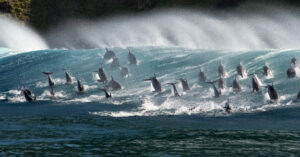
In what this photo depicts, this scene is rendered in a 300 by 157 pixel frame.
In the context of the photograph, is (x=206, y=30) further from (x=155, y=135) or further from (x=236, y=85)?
(x=155, y=135)

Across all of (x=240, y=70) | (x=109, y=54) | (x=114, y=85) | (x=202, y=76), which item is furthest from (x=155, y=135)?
(x=109, y=54)

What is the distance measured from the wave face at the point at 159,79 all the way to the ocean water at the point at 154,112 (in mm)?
53

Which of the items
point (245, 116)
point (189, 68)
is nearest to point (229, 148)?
point (245, 116)

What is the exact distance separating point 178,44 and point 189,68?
13091 millimetres

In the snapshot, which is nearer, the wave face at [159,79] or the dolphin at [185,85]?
the wave face at [159,79]

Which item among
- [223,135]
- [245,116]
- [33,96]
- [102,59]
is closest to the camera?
[223,135]

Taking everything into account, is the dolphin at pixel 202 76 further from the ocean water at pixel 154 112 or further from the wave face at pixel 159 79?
the ocean water at pixel 154 112

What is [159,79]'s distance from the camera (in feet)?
110

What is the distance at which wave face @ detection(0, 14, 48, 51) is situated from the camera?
6856 centimetres

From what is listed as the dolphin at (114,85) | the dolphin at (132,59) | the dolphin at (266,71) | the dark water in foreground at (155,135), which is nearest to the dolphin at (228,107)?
the dark water in foreground at (155,135)

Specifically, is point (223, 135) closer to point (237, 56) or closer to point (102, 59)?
point (237, 56)

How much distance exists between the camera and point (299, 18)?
46.2 meters

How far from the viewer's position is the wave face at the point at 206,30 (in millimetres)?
44312

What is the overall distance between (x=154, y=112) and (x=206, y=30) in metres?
24.3
